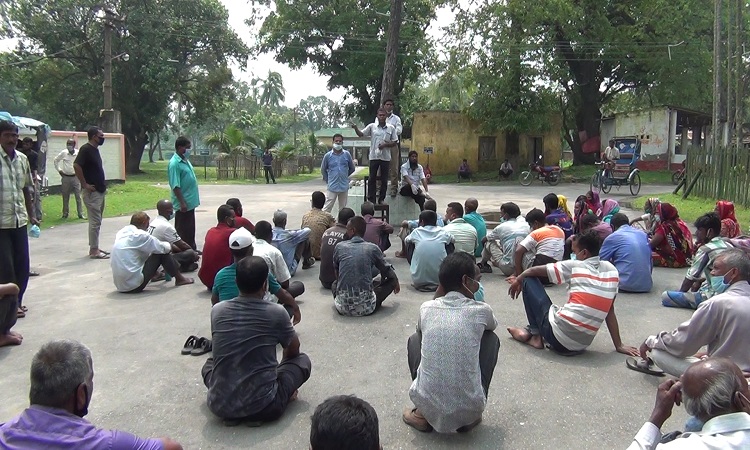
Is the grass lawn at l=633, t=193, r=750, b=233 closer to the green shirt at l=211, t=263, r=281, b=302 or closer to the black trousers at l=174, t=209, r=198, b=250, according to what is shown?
the black trousers at l=174, t=209, r=198, b=250

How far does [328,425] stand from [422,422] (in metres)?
1.97

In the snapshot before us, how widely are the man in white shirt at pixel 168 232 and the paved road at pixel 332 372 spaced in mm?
660

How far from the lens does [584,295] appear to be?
5148mm

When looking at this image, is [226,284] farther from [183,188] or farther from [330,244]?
[183,188]

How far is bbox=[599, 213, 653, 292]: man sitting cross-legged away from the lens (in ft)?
24.2

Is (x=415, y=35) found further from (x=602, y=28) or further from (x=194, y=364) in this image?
(x=194, y=364)

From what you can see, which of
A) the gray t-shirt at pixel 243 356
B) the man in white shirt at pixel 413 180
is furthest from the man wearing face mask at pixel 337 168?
the gray t-shirt at pixel 243 356

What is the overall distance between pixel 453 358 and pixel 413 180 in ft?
29.4

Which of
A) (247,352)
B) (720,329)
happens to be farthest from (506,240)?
(247,352)

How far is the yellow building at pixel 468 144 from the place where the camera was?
33.0 m

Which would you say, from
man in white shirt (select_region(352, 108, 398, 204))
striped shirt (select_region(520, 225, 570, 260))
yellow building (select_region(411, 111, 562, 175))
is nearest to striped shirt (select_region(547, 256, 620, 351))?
striped shirt (select_region(520, 225, 570, 260))

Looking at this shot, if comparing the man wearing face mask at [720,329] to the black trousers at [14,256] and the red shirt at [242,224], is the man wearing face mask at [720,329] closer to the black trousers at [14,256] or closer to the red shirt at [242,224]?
the red shirt at [242,224]

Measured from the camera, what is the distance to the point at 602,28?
29.0 metres

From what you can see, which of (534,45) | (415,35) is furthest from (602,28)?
(415,35)
